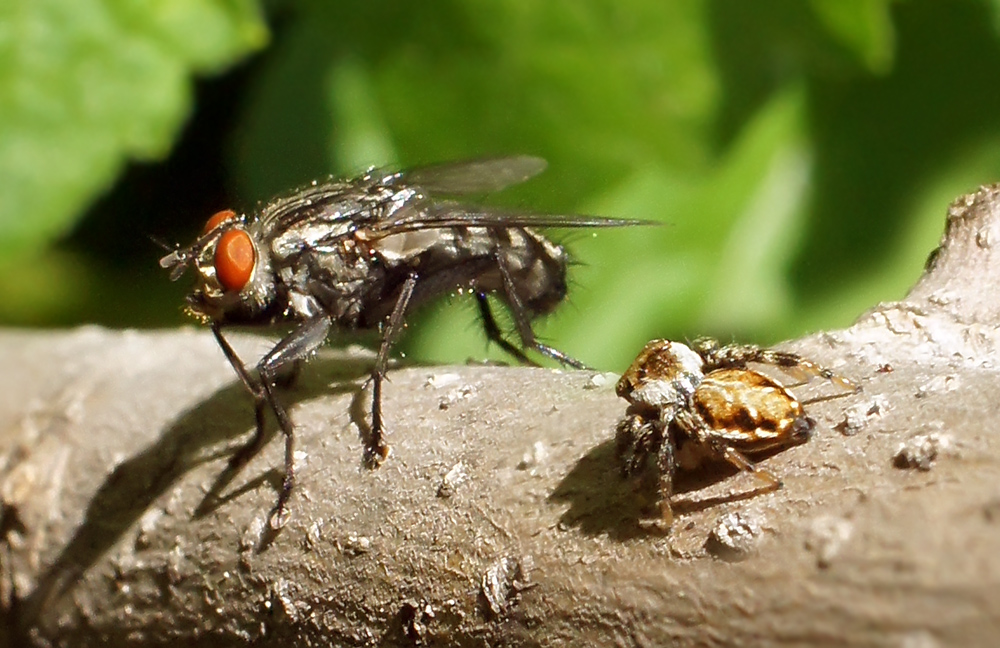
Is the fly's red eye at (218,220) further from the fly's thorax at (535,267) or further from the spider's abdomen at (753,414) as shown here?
the spider's abdomen at (753,414)

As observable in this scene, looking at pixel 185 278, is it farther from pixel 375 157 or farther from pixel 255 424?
pixel 255 424

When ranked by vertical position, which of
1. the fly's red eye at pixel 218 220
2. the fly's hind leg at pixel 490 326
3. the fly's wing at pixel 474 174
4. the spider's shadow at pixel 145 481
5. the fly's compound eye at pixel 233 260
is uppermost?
the fly's wing at pixel 474 174

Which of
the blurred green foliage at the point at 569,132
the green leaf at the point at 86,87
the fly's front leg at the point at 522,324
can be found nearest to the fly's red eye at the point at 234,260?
the fly's front leg at the point at 522,324


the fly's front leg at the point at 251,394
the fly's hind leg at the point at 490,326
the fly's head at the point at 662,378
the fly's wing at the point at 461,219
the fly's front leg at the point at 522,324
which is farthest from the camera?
the fly's hind leg at the point at 490,326

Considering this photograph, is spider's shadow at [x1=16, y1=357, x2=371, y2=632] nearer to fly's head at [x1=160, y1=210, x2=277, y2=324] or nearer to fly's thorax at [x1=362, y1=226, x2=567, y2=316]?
fly's head at [x1=160, y1=210, x2=277, y2=324]

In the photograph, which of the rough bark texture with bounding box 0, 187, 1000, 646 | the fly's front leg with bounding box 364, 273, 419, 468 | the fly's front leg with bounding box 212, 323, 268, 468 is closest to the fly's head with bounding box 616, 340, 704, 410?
the rough bark texture with bounding box 0, 187, 1000, 646

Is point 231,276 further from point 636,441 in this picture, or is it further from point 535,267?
point 636,441

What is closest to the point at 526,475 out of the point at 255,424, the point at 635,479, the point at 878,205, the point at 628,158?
the point at 635,479
